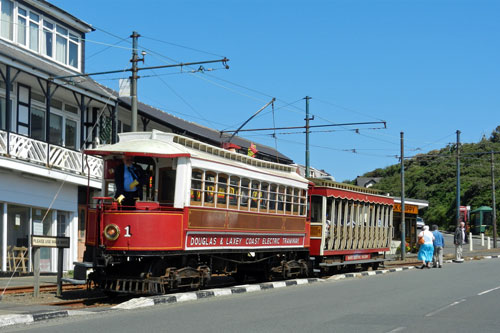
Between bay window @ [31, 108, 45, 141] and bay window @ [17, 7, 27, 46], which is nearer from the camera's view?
bay window @ [31, 108, 45, 141]

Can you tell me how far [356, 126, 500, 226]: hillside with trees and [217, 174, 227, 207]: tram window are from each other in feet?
165

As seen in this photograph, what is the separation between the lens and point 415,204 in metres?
45.3

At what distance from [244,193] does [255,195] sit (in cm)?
60

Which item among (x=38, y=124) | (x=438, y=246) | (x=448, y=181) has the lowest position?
(x=438, y=246)

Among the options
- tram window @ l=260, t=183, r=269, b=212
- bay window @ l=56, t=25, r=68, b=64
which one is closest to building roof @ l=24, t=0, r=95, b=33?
bay window @ l=56, t=25, r=68, b=64

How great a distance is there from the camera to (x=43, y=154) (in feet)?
Result: 77.6

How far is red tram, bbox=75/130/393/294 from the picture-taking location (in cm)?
1479

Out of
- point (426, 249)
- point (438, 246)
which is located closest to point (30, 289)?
point (426, 249)

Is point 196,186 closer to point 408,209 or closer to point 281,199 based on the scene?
point 281,199

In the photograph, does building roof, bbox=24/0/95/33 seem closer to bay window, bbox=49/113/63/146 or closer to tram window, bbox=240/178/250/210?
bay window, bbox=49/113/63/146

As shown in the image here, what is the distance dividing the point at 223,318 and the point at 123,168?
5.10 m

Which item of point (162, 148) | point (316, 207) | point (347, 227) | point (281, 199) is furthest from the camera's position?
point (347, 227)

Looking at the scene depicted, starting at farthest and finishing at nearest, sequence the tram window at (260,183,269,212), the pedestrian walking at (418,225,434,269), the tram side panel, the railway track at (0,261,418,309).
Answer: the pedestrian walking at (418,225,434,269)
the tram side panel
the tram window at (260,183,269,212)
the railway track at (0,261,418,309)

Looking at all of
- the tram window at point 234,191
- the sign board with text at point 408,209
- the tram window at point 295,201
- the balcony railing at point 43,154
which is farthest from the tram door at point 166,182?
the sign board with text at point 408,209
